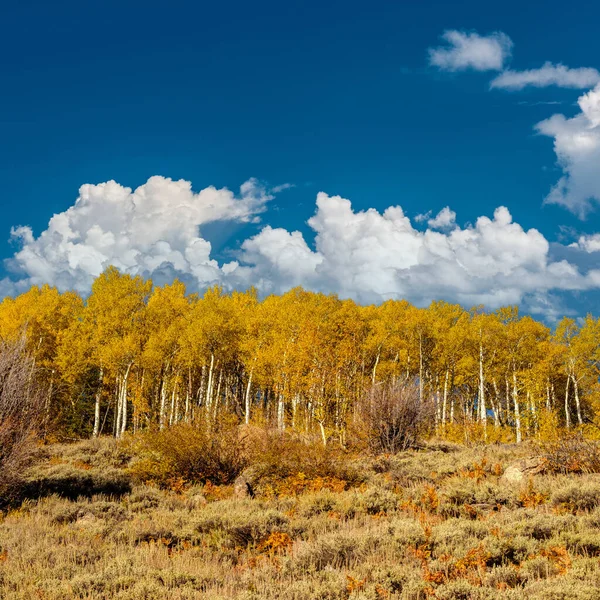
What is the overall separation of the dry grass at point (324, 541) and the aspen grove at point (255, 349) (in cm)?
1145

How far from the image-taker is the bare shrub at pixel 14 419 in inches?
438

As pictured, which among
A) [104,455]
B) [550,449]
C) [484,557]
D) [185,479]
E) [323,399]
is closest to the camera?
[484,557]

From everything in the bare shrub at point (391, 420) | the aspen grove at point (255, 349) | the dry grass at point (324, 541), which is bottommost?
the dry grass at point (324, 541)

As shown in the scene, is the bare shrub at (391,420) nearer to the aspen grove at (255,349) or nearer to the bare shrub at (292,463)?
the bare shrub at (292,463)

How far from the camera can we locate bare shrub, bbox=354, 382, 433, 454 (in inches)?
710

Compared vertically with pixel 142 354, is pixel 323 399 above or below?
below

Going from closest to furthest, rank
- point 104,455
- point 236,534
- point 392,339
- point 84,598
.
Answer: point 84,598 < point 236,534 < point 104,455 < point 392,339

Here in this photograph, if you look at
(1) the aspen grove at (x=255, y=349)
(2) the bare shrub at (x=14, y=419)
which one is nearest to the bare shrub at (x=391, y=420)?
(1) the aspen grove at (x=255, y=349)

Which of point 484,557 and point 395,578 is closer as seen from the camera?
point 395,578

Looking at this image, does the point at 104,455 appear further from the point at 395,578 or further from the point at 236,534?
the point at 395,578

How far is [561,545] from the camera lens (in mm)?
6801

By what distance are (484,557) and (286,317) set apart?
25.5 metres

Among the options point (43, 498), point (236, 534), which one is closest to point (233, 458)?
point (43, 498)

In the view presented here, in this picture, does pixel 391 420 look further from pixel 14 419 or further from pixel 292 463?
pixel 14 419
